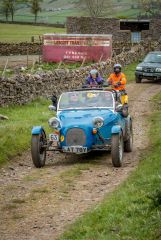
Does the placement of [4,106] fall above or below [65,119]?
below

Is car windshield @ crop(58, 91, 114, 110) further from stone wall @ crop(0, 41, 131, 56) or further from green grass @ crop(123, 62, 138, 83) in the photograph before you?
stone wall @ crop(0, 41, 131, 56)

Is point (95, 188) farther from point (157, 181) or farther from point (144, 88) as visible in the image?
point (144, 88)

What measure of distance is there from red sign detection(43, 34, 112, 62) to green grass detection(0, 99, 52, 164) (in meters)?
16.4

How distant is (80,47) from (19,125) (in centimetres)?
2392

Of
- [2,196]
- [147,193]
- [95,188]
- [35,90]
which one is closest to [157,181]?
[147,193]

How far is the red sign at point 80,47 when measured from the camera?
40.0 m

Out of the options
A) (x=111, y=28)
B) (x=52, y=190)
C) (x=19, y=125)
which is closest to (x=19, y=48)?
(x=111, y=28)

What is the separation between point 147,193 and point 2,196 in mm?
2743

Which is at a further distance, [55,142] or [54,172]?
[55,142]

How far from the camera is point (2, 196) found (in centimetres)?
1065

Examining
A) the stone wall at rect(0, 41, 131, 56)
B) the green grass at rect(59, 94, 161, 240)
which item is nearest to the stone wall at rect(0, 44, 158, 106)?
the green grass at rect(59, 94, 161, 240)

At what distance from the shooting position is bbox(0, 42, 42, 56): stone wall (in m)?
53.1

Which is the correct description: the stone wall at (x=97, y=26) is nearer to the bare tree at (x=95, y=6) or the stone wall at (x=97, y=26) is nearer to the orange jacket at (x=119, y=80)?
the bare tree at (x=95, y=6)

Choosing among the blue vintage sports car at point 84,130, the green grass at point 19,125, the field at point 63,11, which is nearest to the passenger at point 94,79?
the green grass at point 19,125
